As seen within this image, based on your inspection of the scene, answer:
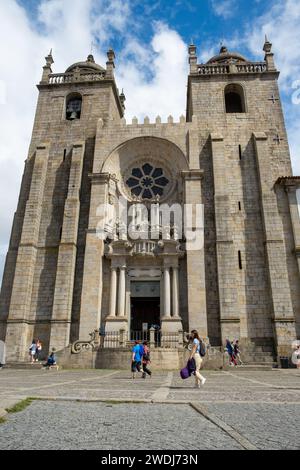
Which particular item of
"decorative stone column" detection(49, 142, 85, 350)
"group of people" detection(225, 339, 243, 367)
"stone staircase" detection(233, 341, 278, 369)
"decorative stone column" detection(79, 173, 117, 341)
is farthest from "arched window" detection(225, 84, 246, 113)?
"group of people" detection(225, 339, 243, 367)

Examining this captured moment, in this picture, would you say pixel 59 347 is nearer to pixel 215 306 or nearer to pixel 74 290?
pixel 74 290

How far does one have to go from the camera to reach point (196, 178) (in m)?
19.1

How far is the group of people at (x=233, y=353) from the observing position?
586 inches

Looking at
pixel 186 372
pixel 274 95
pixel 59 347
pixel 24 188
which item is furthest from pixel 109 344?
pixel 274 95

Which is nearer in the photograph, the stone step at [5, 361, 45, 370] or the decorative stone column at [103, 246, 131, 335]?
the stone step at [5, 361, 45, 370]

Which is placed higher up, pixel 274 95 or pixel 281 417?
pixel 274 95

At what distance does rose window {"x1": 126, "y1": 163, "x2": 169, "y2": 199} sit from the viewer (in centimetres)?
2134

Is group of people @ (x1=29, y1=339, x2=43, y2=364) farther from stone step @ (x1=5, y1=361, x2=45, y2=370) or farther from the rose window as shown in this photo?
the rose window

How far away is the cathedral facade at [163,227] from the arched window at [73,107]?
0.32 metres

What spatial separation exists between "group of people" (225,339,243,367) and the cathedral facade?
62 cm

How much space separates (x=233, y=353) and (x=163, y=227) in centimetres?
739

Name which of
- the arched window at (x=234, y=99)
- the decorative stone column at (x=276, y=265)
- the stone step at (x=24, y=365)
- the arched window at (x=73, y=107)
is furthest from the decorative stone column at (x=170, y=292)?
the arched window at (x=73, y=107)

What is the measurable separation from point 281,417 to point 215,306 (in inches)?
527
